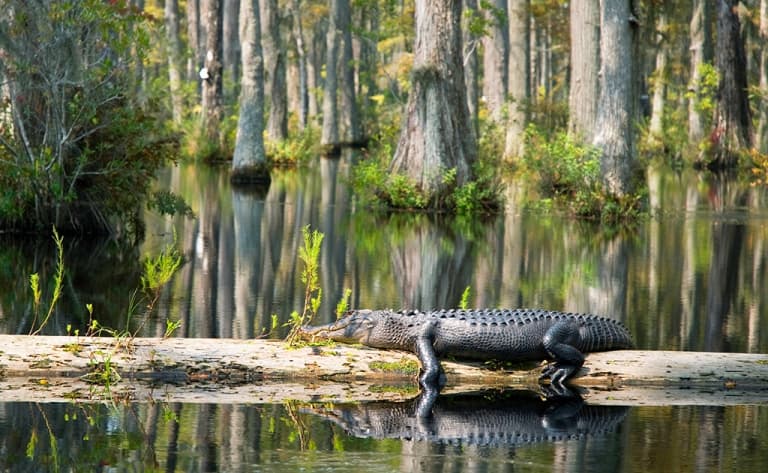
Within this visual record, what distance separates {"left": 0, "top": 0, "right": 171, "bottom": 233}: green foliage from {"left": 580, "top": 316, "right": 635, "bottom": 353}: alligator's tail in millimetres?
8243

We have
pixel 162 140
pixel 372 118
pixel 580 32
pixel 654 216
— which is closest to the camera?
pixel 162 140

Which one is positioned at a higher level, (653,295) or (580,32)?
(580,32)

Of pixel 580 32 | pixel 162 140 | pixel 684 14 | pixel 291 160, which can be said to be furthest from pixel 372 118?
pixel 162 140

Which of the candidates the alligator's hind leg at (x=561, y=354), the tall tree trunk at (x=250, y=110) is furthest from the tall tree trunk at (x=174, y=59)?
the alligator's hind leg at (x=561, y=354)

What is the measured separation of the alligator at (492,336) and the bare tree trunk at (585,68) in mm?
16627

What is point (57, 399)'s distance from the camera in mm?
7055

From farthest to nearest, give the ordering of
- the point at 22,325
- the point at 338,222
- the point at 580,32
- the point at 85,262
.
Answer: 1. the point at 580,32
2. the point at 338,222
3. the point at 85,262
4. the point at 22,325

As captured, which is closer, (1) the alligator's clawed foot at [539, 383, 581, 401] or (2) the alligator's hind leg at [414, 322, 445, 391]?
(1) the alligator's clawed foot at [539, 383, 581, 401]

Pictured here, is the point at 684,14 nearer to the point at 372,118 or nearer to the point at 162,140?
the point at 372,118

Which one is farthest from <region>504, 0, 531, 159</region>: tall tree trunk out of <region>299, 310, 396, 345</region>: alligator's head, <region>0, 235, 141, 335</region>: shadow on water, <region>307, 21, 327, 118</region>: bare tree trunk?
<region>307, 21, 327, 118</region>: bare tree trunk

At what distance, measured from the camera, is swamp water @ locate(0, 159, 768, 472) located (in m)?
5.98

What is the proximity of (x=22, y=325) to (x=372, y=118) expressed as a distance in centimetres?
4722

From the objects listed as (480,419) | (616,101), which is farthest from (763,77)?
(480,419)

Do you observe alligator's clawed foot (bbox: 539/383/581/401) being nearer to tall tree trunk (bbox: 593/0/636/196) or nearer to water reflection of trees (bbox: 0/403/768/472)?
water reflection of trees (bbox: 0/403/768/472)
